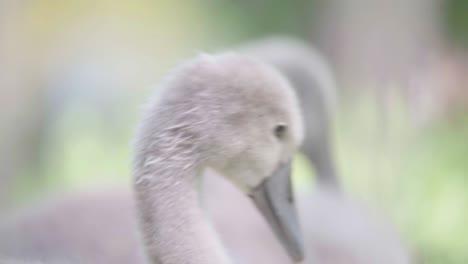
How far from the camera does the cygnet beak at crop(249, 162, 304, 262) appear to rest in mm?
1785

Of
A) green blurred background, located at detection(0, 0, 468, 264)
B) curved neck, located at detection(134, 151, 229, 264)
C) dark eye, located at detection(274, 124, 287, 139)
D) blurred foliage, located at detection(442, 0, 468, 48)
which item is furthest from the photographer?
blurred foliage, located at detection(442, 0, 468, 48)

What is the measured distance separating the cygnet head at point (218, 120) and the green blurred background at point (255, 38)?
0.31 meters

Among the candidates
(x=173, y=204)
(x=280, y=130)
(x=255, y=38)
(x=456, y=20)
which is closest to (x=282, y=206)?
(x=280, y=130)

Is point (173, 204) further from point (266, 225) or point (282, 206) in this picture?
point (266, 225)

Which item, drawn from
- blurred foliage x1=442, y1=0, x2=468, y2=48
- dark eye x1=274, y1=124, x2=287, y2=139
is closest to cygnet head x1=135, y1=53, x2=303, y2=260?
dark eye x1=274, y1=124, x2=287, y2=139

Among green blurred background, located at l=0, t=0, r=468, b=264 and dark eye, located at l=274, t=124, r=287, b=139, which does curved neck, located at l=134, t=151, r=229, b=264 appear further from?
green blurred background, located at l=0, t=0, r=468, b=264

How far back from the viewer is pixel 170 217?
1598 millimetres

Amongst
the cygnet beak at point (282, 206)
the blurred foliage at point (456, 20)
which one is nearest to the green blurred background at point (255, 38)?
the blurred foliage at point (456, 20)

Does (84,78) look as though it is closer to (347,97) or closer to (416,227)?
(347,97)

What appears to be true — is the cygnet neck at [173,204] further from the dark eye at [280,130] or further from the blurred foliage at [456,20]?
the blurred foliage at [456,20]

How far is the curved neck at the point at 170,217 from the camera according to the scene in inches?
62.6

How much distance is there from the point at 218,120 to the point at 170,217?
0.16 metres

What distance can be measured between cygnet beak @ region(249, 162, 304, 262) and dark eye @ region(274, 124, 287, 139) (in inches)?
2.8

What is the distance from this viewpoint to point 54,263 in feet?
6.05
